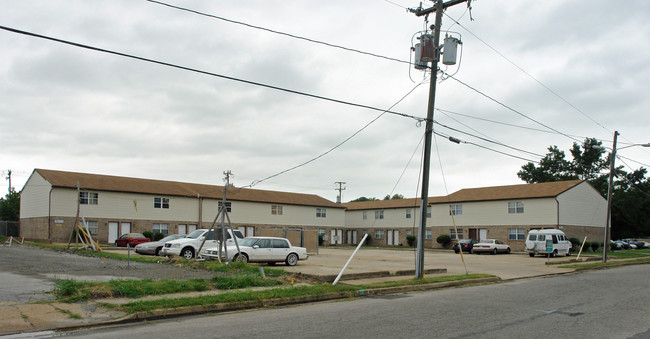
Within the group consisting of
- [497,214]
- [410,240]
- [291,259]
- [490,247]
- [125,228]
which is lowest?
[410,240]

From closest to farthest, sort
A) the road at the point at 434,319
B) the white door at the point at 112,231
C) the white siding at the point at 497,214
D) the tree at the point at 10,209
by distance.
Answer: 1. the road at the point at 434,319
2. the white door at the point at 112,231
3. the white siding at the point at 497,214
4. the tree at the point at 10,209

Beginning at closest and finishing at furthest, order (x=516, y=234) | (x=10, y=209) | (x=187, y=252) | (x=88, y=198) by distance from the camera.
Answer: (x=187, y=252) → (x=88, y=198) → (x=516, y=234) → (x=10, y=209)

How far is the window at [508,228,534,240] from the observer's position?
4912 cm

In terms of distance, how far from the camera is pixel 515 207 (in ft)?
164

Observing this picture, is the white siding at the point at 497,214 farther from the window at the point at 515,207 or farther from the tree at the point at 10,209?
the tree at the point at 10,209

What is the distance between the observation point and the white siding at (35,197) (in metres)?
44.0

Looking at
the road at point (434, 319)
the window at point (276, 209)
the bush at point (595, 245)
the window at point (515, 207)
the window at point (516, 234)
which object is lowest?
the bush at point (595, 245)

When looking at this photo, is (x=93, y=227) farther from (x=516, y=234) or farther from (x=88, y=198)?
(x=516, y=234)

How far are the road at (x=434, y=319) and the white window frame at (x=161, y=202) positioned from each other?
4008 centimetres

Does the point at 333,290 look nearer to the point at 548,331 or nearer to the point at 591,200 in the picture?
the point at 548,331

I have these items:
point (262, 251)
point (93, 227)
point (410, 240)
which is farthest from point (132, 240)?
point (410, 240)

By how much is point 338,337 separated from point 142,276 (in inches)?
390

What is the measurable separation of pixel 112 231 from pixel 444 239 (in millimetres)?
33340

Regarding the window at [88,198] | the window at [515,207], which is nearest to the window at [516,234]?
the window at [515,207]
